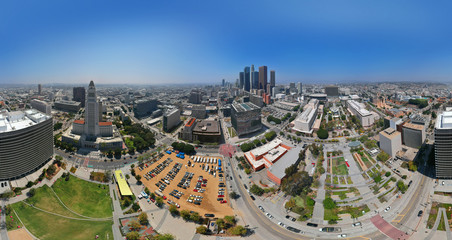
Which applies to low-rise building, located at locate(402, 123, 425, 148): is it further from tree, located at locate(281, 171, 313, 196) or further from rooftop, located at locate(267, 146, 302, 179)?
tree, located at locate(281, 171, 313, 196)

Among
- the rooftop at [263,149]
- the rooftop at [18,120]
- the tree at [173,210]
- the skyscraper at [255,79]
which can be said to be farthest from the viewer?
the skyscraper at [255,79]

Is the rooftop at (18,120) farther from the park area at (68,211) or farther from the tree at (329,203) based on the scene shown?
the tree at (329,203)

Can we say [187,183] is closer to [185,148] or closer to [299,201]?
[185,148]

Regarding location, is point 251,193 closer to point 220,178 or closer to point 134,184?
point 220,178

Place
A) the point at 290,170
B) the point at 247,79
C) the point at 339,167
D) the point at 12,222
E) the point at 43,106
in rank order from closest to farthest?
the point at 12,222 < the point at 290,170 < the point at 339,167 < the point at 43,106 < the point at 247,79

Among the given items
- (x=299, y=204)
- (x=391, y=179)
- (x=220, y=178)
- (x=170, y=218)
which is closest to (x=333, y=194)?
(x=299, y=204)

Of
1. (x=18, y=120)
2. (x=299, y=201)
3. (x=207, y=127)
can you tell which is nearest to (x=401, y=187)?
(x=299, y=201)

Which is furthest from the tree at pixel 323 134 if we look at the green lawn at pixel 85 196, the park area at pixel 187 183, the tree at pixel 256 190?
the green lawn at pixel 85 196
